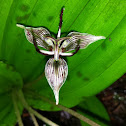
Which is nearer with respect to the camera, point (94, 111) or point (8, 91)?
point (8, 91)

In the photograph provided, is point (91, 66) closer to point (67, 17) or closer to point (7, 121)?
point (67, 17)

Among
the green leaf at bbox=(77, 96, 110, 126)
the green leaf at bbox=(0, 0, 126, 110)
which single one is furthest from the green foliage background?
the green leaf at bbox=(77, 96, 110, 126)

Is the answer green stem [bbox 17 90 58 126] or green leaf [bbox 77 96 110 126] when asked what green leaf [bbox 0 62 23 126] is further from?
green leaf [bbox 77 96 110 126]

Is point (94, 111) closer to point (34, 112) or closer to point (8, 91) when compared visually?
point (34, 112)

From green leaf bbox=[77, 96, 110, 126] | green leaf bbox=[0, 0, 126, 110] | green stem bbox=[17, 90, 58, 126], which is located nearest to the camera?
green leaf bbox=[0, 0, 126, 110]

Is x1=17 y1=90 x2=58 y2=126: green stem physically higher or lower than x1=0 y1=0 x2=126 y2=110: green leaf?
lower

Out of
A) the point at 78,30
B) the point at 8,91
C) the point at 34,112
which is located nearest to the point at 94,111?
the point at 34,112

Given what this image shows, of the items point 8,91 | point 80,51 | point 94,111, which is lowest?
point 8,91
